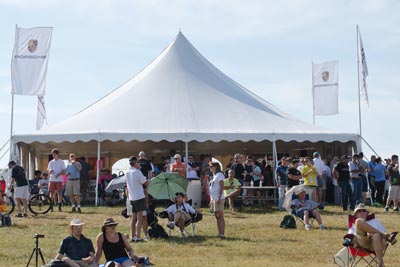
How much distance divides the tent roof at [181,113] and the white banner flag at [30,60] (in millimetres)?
1236

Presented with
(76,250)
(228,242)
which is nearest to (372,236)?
(228,242)

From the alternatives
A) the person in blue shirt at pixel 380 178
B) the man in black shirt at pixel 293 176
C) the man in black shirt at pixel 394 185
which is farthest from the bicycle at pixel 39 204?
the person in blue shirt at pixel 380 178

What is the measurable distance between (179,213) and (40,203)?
5371mm

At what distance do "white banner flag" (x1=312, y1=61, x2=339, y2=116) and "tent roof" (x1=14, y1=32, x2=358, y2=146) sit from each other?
268 cm

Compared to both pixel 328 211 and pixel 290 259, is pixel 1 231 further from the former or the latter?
pixel 328 211

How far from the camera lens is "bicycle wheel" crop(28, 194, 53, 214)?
54.7 ft

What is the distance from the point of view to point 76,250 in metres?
8.38

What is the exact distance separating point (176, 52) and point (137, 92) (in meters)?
2.32

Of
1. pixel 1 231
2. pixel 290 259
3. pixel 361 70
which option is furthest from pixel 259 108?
pixel 290 259

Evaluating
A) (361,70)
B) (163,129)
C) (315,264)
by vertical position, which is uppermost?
(361,70)

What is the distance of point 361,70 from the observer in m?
22.3

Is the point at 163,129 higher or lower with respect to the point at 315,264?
higher

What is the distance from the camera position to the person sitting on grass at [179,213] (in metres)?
12.4

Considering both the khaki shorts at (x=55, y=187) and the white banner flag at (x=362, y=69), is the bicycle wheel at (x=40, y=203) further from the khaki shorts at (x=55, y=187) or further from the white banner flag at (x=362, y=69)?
the white banner flag at (x=362, y=69)
